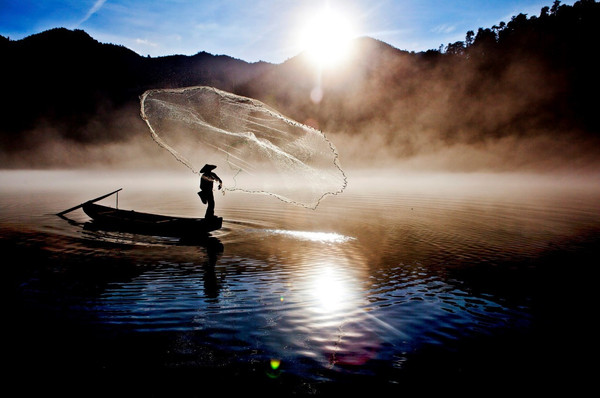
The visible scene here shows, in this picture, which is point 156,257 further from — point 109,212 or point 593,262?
point 593,262

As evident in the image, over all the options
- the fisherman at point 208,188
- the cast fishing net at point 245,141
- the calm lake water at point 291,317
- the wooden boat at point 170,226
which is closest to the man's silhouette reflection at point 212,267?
the calm lake water at point 291,317

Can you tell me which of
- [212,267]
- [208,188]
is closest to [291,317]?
[212,267]

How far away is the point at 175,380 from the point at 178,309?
3.10 metres

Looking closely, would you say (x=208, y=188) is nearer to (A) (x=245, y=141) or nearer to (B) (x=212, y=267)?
(A) (x=245, y=141)

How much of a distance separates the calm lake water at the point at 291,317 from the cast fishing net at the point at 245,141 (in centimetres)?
335

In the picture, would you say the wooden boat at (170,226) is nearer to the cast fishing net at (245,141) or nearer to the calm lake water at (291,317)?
the calm lake water at (291,317)

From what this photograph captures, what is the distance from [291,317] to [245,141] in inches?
320

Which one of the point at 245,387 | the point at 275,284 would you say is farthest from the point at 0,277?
the point at 245,387

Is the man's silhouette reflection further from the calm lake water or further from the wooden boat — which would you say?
the wooden boat

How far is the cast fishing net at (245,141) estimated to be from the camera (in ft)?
44.6

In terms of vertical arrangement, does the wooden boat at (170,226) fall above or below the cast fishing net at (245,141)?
below

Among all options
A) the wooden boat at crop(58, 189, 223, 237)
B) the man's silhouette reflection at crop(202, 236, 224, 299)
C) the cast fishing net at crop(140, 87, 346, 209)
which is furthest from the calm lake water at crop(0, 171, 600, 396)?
the cast fishing net at crop(140, 87, 346, 209)

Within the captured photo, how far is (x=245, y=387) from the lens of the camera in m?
5.98

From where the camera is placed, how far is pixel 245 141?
14.5 metres
